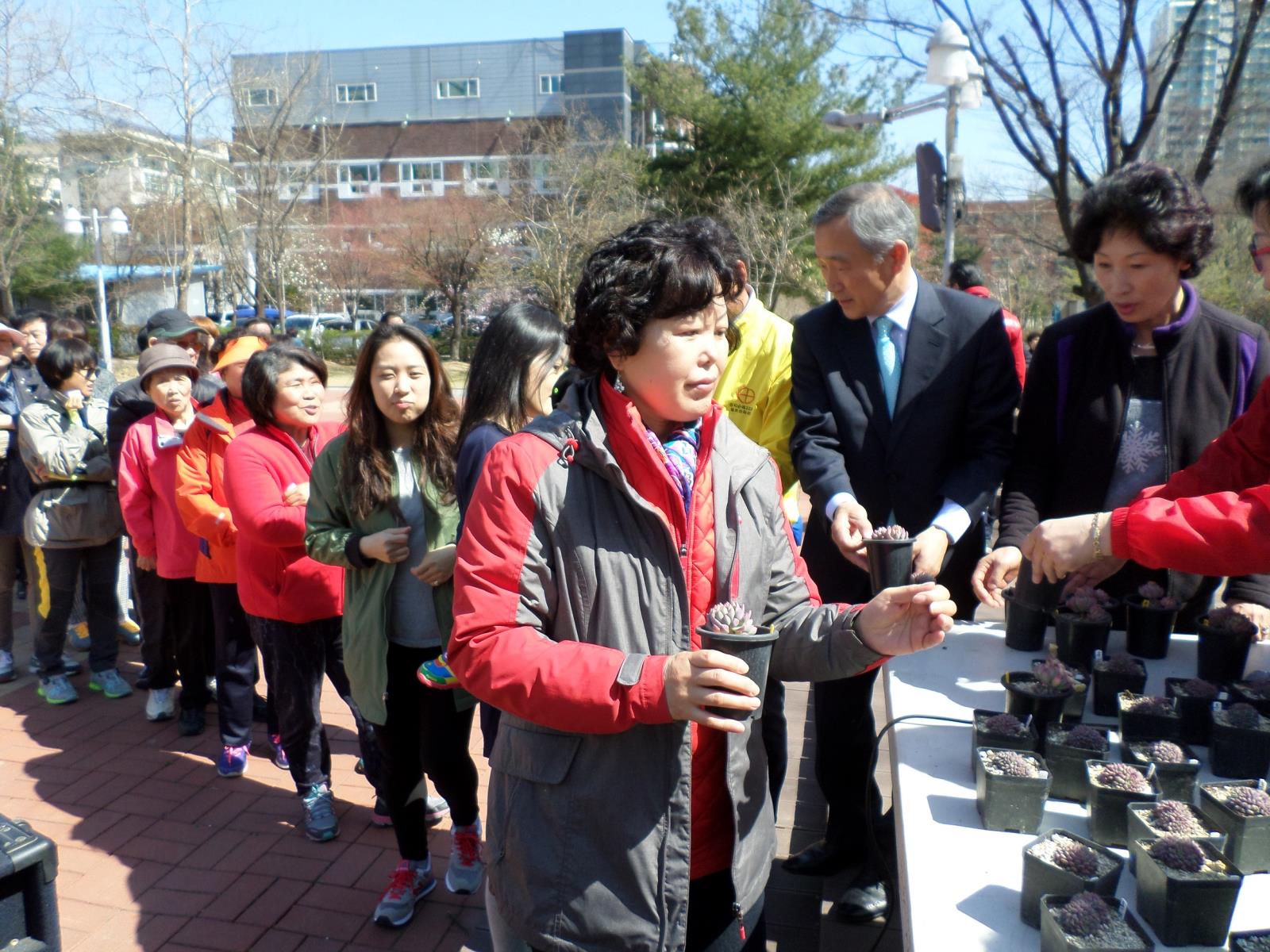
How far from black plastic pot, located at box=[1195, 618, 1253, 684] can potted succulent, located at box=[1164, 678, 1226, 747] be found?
23 centimetres

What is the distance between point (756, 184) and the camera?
2498cm

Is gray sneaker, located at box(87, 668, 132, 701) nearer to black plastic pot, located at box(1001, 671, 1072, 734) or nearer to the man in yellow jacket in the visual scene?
the man in yellow jacket

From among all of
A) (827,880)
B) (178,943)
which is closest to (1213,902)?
(827,880)

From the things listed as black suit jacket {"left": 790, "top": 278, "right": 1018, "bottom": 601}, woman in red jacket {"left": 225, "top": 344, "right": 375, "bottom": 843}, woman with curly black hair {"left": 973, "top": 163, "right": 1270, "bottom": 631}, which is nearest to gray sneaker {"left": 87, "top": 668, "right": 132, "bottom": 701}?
woman in red jacket {"left": 225, "top": 344, "right": 375, "bottom": 843}

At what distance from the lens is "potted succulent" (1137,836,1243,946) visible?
126cm

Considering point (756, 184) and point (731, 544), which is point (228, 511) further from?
point (756, 184)

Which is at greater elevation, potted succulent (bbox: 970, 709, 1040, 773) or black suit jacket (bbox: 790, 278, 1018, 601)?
black suit jacket (bbox: 790, 278, 1018, 601)

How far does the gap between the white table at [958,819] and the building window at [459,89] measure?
57.6 m

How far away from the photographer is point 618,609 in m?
1.59

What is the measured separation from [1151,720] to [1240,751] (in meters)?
0.15

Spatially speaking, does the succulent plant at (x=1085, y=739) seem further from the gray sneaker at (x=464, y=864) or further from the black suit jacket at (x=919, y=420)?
the gray sneaker at (x=464, y=864)

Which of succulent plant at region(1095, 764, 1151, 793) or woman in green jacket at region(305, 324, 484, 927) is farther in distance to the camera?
woman in green jacket at region(305, 324, 484, 927)

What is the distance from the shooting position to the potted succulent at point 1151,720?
69.9 inches

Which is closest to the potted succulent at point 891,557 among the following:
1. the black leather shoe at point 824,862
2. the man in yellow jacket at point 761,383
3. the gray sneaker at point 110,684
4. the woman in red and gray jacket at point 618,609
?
the woman in red and gray jacket at point 618,609
